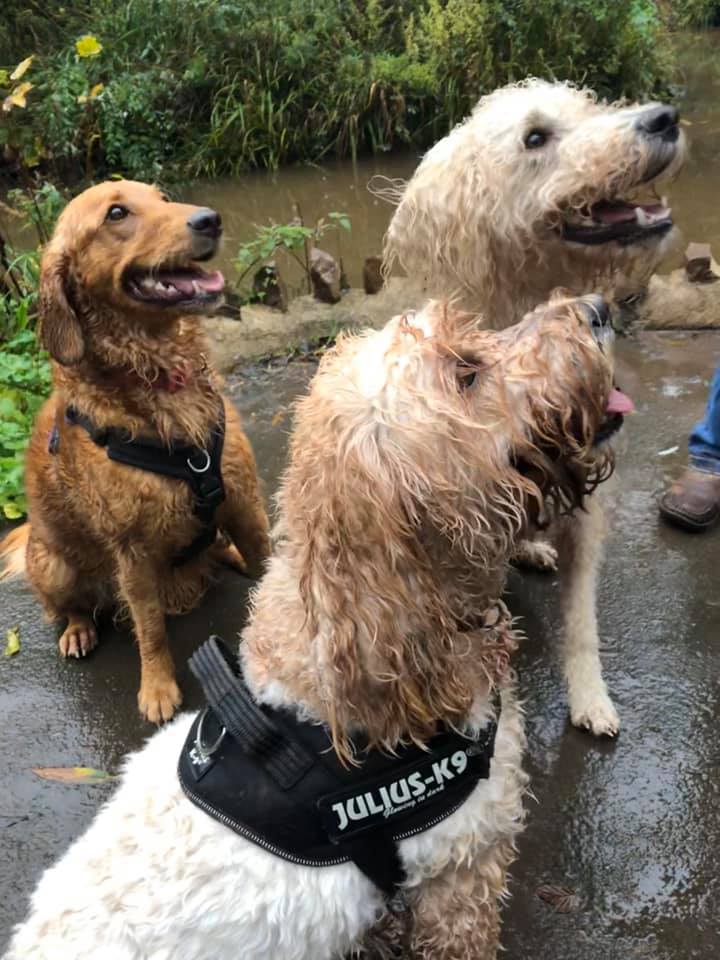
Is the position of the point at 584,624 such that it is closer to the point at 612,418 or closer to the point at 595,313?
the point at 612,418

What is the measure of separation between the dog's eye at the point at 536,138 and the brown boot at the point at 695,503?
161 centimetres

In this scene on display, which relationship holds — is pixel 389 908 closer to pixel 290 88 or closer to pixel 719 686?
pixel 719 686

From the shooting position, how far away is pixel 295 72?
1007 centimetres

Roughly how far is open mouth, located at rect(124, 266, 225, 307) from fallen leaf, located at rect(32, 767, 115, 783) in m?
1.71

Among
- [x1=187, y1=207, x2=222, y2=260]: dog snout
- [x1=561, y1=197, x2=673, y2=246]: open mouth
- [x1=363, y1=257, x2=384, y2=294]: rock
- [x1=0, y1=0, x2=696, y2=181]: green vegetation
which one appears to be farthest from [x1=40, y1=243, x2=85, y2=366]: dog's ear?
[x1=0, y1=0, x2=696, y2=181]: green vegetation

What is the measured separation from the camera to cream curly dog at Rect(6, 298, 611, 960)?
1.51 meters

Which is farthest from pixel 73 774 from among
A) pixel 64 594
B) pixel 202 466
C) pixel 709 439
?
pixel 709 439

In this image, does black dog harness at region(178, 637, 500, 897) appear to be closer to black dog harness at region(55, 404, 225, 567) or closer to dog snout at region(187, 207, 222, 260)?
black dog harness at region(55, 404, 225, 567)

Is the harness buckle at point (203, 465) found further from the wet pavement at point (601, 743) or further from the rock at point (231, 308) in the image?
the rock at point (231, 308)

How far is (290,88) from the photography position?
33.2 ft

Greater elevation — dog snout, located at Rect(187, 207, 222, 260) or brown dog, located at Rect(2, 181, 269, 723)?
dog snout, located at Rect(187, 207, 222, 260)

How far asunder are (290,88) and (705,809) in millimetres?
9992

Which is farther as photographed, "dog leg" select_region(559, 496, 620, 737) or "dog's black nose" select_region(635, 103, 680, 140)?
"dog leg" select_region(559, 496, 620, 737)

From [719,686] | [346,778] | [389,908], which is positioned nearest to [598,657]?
[719,686]
